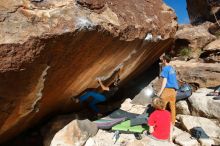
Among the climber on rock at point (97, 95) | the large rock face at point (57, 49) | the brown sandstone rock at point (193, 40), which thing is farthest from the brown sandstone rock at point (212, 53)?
the large rock face at point (57, 49)

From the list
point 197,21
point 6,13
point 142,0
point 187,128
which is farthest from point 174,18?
point 197,21

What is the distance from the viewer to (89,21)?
15.7 ft

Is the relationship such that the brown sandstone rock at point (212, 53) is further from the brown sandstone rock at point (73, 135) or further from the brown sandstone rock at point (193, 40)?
the brown sandstone rock at point (73, 135)

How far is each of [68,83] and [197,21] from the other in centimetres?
1679

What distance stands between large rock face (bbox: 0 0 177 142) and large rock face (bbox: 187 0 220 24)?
13.8m

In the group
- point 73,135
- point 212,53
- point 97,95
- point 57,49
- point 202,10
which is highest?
point 57,49

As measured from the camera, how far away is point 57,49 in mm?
4539

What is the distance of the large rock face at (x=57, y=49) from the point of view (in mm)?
4105

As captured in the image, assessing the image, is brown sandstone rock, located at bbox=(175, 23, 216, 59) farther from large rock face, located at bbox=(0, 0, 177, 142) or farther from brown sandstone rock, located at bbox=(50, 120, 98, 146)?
brown sandstone rock, located at bbox=(50, 120, 98, 146)

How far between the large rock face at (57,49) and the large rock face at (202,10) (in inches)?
545

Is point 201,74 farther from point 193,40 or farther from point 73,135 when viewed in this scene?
point 73,135

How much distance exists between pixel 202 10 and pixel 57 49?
1801 centimetres

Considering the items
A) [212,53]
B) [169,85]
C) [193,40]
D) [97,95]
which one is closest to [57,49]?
[97,95]

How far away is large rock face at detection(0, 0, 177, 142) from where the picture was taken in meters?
4.11
